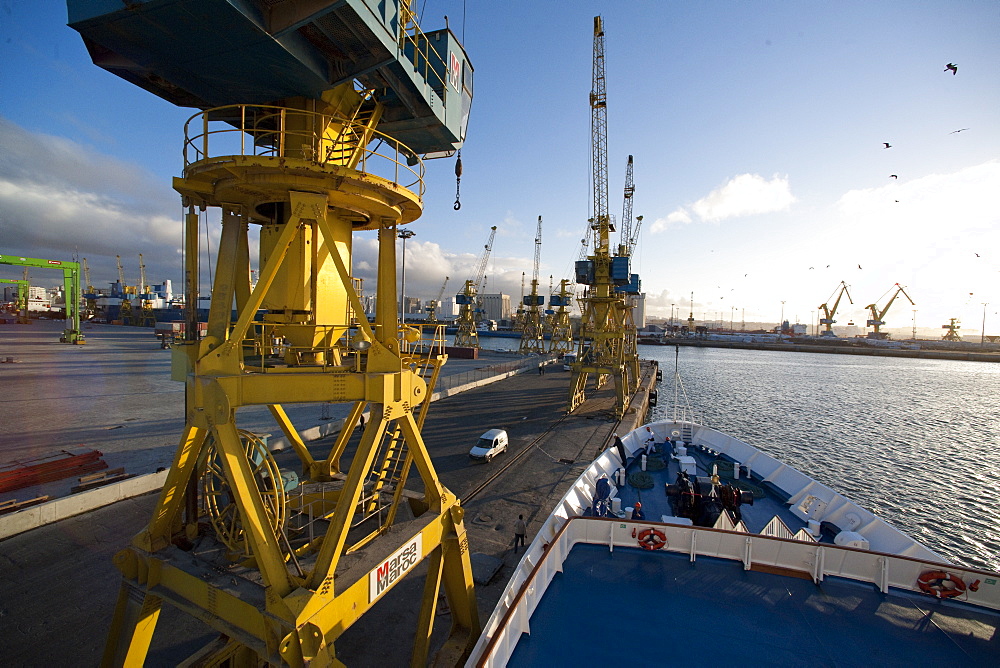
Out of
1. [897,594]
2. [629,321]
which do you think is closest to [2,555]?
[897,594]

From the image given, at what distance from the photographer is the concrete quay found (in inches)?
394

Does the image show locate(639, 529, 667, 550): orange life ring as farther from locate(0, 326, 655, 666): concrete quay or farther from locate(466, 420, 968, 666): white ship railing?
locate(0, 326, 655, 666): concrete quay

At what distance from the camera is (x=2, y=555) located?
1327 centimetres

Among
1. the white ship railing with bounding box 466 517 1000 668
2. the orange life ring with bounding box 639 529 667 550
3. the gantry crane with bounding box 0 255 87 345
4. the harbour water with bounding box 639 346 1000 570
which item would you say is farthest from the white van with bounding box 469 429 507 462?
the gantry crane with bounding box 0 255 87 345

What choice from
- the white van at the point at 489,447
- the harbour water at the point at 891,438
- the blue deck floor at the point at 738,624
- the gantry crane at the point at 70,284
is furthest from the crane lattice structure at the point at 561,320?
the gantry crane at the point at 70,284

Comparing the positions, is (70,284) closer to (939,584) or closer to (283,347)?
(283,347)

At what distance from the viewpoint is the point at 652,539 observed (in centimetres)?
1088

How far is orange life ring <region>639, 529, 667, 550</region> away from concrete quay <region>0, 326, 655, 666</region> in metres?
4.69

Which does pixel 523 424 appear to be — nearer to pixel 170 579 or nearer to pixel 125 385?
pixel 170 579

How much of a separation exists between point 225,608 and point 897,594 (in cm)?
1346

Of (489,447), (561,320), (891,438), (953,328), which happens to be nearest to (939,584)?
(489,447)

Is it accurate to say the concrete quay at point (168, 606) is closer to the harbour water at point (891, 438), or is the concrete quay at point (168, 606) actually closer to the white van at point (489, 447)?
the white van at point (489, 447)

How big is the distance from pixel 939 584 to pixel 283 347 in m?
14.5

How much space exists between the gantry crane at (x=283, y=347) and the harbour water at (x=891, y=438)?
27045 millimetres
